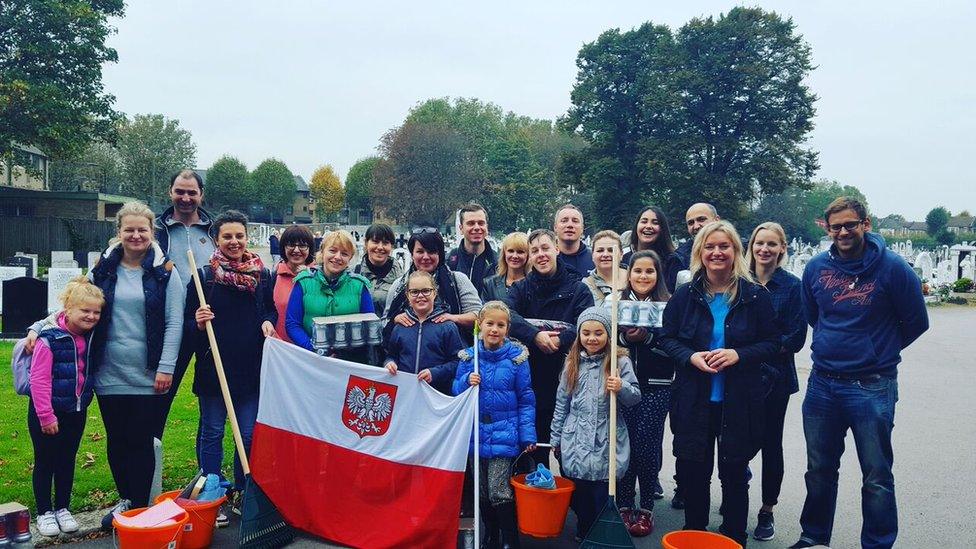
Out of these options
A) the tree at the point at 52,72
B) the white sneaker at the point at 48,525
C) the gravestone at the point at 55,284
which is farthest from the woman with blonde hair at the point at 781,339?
the tree at the point at 52,72

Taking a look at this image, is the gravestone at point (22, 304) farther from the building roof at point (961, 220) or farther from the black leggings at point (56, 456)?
the building roof at point (961, 220)

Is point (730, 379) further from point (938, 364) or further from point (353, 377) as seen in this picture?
point (938, 364)

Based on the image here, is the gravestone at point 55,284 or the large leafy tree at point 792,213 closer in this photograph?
the gravestone at point 55,284

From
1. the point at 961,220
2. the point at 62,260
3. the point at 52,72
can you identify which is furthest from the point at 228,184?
the point at 961,220

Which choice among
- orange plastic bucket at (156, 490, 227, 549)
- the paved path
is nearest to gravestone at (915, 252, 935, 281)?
the paved path

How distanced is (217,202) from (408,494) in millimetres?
93127

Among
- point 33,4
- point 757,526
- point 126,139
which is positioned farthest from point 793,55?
point 126,139

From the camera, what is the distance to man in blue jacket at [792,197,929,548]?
435 centimetres

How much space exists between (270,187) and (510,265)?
9285 cm

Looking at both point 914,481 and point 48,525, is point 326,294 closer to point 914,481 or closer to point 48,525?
point 48,525

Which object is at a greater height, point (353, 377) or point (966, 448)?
point (353, 377)

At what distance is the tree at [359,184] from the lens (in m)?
100

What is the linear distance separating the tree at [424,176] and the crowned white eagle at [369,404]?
61679mm

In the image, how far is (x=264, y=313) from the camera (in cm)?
541
